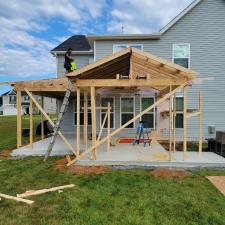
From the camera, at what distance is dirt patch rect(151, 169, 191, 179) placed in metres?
7.03

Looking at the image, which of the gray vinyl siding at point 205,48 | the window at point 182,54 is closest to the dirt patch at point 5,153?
the gray vinyl siding at point 205,48

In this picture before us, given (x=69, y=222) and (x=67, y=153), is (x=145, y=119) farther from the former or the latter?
(x=69, y=222)

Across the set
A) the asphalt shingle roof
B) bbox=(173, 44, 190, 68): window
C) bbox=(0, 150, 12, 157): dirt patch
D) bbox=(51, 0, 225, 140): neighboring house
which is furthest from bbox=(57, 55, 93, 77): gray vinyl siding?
bbox=(0, 150, 12, 157): dirt patch

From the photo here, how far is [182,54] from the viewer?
14.1 m

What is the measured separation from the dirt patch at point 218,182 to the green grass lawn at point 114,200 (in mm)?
170

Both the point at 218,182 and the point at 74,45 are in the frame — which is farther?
the point at 74,45

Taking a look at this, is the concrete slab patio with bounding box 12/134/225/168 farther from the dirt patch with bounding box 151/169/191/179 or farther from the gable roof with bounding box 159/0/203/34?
the gable roof with bounding box 159/0/203/34

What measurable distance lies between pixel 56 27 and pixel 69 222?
21172mm

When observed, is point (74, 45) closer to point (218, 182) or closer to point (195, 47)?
point (195, 47)

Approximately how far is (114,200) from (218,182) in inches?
113

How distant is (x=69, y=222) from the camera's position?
429 cm

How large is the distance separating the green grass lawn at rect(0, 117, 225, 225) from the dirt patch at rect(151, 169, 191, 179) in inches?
9.0

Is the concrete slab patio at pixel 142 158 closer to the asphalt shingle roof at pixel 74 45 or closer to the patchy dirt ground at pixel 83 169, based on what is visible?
the patchy dirt ground at pixel 83 169

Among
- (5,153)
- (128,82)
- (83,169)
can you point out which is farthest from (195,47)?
(5,153)
